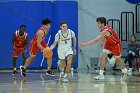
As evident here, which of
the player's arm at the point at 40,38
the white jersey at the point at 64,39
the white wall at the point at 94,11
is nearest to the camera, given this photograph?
the white jersey at the point at 64,39

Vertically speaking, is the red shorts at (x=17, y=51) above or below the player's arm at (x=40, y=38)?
below

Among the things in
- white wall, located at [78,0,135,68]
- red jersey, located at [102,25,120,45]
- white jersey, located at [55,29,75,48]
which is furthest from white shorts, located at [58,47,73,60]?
white wall, located at [78,0,135,68]

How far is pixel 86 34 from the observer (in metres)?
24.6

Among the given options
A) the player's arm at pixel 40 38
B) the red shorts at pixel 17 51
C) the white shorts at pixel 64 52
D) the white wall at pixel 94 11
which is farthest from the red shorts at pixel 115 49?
the white wall at pixel 94 11

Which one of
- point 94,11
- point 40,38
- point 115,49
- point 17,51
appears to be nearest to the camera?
point 115,49

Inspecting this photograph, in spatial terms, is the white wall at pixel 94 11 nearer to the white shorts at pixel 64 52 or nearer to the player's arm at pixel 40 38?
the player's arm at pixel 40 38

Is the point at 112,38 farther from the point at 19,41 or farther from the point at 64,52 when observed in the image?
the point at 19,41

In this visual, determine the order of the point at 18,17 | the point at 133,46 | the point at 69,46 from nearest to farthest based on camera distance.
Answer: the point at 69,46 → the point at 133,46 → the point at 18,17

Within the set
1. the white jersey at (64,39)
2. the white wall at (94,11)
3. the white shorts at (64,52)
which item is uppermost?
the white wall at (94,11)

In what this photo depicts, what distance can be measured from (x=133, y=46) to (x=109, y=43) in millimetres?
6141


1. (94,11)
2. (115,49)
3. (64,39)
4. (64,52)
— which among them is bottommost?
(64,52)

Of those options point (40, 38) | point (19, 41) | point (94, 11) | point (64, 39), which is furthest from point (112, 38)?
point (94, 11)

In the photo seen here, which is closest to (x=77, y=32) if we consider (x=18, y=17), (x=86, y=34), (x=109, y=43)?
(x=86, y=34)

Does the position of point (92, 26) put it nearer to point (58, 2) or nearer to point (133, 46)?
point (58, 2)
